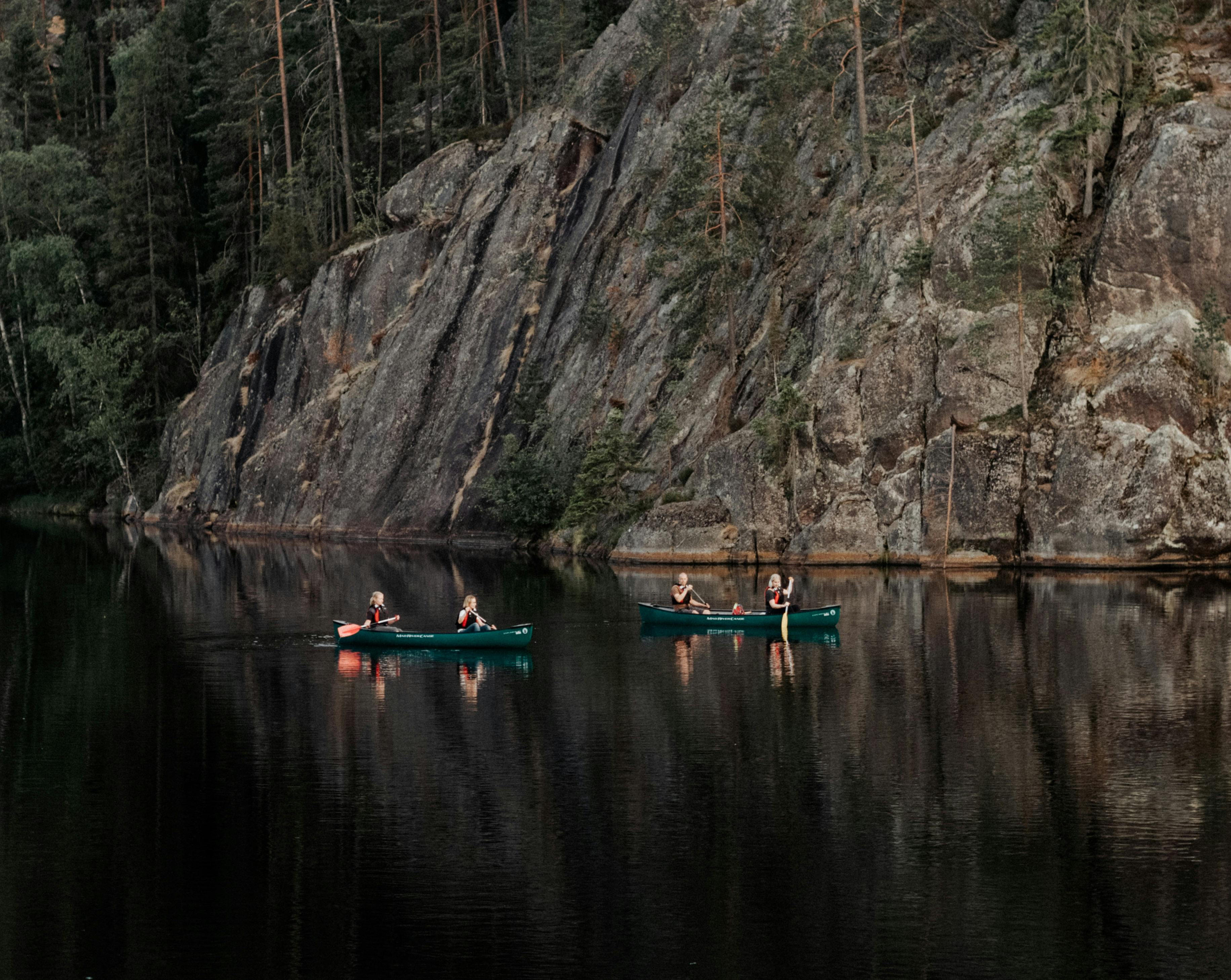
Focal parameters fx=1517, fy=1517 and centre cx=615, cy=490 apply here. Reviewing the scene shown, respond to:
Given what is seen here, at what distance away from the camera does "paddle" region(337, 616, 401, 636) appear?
45.1 metres

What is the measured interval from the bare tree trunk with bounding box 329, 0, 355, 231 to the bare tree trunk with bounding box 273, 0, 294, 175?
3.48 meters

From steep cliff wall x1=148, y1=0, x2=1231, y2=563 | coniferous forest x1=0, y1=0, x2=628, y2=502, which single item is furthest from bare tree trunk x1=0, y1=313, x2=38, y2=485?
steep cliff wall x1=148, y1=0, x2=1231, y2=563

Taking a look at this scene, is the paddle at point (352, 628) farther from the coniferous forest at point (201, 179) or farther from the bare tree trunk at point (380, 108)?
the bare tree trunk at point (380, 108)

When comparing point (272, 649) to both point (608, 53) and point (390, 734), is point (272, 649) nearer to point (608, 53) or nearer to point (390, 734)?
point (390, 734)

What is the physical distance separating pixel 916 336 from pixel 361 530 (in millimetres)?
40693

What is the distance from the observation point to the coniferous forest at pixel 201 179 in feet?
343

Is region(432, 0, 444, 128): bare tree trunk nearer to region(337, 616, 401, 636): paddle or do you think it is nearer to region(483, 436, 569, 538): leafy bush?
region(483, 436, 569, 538): leafy bush

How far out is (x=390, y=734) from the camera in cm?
3116

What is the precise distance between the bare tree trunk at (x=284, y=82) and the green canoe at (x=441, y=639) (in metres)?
64.1

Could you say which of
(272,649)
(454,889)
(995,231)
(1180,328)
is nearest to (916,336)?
(995,231)

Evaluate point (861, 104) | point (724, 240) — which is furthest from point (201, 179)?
point (861, 104)

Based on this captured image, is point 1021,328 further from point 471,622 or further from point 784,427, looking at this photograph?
point 471,622

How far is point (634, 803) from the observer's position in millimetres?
24766

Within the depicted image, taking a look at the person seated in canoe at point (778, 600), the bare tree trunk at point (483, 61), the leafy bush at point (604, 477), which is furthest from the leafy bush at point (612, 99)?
the person seated in canoe at point (778, 600)
